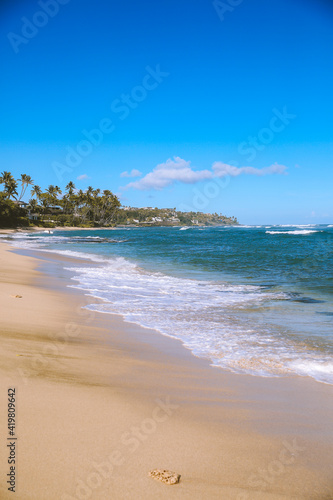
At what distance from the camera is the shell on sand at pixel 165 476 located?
2.20 meters

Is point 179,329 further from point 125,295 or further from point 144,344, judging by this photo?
point 125,295

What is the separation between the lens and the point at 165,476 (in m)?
2.23

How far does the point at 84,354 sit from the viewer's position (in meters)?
4.75

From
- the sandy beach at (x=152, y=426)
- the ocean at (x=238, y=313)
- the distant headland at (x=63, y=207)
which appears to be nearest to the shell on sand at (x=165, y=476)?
the sandy beach at (x=152, y=426)

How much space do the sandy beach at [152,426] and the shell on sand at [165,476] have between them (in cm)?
3

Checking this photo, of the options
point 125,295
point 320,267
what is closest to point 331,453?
point 125,295

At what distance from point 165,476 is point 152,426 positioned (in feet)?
2.22

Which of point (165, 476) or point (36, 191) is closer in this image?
point (165, 476)

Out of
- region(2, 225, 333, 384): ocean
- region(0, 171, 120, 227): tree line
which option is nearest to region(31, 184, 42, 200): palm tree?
region(0, 171, 120, 227): tree line

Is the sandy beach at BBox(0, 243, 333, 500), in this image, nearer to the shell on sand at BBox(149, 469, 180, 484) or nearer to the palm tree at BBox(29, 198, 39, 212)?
the shell on sand at BBox(149, 469, 180, 484)

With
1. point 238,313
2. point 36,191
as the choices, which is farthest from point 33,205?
point 238,313

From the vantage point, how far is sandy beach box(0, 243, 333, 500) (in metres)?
2.22

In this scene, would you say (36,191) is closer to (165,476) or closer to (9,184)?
(9,184)

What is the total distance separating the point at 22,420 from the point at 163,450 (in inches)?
48.2
